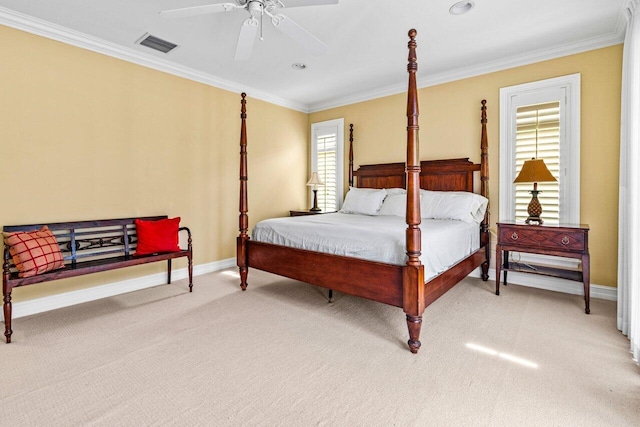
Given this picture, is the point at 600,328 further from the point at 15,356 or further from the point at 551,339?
the point at 15,356

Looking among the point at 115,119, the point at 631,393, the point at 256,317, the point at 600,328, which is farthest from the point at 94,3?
the point at 600,328

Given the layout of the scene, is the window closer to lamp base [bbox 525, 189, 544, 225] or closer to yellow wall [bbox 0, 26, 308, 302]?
yellow wall [bbox 0, 26, 308, 302]

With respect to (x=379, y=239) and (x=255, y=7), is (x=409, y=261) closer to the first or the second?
Result: (x=379, y=239)

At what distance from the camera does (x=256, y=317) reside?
113 inches

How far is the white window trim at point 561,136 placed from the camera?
11.1 ft

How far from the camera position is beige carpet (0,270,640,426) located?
1.64 m

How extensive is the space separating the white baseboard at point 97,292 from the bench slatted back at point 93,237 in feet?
1.24

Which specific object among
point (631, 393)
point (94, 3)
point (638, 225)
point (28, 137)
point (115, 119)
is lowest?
point (631, 393)

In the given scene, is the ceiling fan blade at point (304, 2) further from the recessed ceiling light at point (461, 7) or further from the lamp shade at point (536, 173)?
the lamp shade at point (536, 173)

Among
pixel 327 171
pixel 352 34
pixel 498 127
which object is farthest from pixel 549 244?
pixel 327 171

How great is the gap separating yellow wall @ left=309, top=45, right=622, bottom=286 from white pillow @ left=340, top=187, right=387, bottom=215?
0.76 meters

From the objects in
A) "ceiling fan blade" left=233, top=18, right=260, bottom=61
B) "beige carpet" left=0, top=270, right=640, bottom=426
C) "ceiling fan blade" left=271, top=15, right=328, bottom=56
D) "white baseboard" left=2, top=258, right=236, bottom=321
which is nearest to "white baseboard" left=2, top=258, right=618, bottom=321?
"white baseboard" left=2, top=258, right=236, bottom=321

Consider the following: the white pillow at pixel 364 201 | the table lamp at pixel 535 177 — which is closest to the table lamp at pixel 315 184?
the white pillow at pixel 364 201

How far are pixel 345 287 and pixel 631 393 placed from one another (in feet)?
5.94
